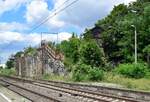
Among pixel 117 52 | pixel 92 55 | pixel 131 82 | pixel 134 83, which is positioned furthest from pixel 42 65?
pixel 134 83

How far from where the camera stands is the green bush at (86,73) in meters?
51.2

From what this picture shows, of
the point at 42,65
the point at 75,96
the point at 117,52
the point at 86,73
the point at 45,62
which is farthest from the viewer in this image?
the point at 117,52

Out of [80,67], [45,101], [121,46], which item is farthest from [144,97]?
[121,46]

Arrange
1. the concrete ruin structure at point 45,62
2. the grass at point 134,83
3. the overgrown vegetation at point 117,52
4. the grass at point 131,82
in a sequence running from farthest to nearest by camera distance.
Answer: the concrete ruin structure at point 45,62, the overgrown vegetation at point 117,52, the grass at point 131,82, the grass at point 134,83

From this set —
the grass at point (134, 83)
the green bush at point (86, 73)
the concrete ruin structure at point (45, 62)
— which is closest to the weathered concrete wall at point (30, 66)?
the concrete ruin structure at point (45, 62)

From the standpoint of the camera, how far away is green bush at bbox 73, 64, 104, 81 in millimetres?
51206

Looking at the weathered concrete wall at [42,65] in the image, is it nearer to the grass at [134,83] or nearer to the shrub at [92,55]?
the shrub at [92,55]

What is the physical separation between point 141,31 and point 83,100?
168 ft

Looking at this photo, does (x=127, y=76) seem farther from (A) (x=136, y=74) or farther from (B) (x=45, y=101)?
(B) (x=45, y=101)

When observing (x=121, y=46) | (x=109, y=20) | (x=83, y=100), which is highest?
(x=109, y=20)

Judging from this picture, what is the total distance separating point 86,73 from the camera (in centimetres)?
5509

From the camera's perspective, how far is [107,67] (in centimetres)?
6944

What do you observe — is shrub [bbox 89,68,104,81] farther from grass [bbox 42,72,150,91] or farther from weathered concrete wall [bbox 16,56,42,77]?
weathered concrete wall [bbox 16,56,42,77]

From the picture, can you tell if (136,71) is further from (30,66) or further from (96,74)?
(30,66)
